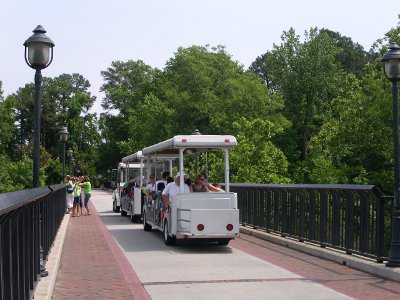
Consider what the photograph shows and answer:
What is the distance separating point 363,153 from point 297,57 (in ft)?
74.0

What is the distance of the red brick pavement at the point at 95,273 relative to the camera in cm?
889

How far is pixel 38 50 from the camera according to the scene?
1093cm

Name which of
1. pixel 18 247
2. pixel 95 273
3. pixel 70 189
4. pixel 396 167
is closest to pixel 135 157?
pixel 70 189

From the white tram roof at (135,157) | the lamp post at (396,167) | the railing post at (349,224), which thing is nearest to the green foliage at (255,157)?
the white tram roof at (135,157)

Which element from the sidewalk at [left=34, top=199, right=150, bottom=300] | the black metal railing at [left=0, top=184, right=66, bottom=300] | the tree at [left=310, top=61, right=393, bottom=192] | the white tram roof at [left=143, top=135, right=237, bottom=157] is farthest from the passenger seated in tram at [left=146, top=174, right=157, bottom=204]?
the tree at [left=310, top=61, right=393, bottom=192]

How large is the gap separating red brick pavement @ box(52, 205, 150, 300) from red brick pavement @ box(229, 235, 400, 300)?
279 cm

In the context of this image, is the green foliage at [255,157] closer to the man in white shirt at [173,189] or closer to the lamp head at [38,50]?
the man in white shirt at [173,189]

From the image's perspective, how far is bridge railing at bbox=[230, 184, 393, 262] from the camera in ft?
37.2

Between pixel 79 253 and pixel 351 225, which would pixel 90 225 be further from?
pixel 351 225

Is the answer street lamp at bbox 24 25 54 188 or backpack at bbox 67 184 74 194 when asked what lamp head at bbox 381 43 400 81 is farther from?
backpack at bbox 67 184 74 194

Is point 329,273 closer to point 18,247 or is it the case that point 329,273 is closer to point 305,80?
point 18,247

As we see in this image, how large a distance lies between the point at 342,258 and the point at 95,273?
446 centimetres

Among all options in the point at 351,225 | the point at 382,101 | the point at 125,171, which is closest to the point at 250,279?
the point at 351,225

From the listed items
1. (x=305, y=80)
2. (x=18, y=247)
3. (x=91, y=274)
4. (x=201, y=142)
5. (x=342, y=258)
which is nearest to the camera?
(x=18, y=247)
